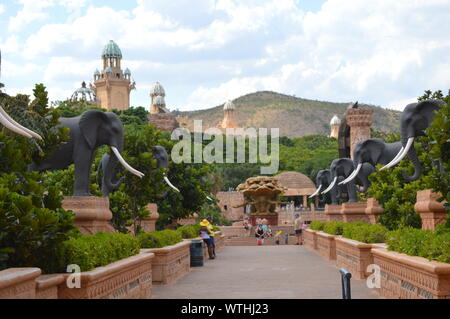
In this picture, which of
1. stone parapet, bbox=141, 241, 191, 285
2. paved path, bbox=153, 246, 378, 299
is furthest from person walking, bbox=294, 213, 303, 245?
stone parapet, bbox=141, 241, 191, 285

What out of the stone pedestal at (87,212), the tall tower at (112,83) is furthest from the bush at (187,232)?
the tall tower at (112,83)

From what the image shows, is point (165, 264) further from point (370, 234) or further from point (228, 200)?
point (228, 200)

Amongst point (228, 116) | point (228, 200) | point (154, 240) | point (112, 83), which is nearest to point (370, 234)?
point (154, 240)

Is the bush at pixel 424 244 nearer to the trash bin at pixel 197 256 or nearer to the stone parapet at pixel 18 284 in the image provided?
the stone parapet at pixel 18 284

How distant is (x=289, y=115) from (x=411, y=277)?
164 meters

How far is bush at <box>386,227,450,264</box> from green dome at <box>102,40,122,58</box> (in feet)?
329

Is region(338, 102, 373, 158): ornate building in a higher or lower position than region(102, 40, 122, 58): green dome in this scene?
lower

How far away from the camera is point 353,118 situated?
44562mm

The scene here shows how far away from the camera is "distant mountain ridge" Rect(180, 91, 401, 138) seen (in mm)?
167125

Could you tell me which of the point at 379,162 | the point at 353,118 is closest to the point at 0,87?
the point at 379,162

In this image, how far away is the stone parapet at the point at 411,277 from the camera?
7.24 metres

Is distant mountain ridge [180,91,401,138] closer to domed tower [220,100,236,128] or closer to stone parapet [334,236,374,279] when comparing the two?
domed tower [220,100,236,128]

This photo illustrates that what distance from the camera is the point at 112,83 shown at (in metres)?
107

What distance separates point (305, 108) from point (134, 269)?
16764 cm
